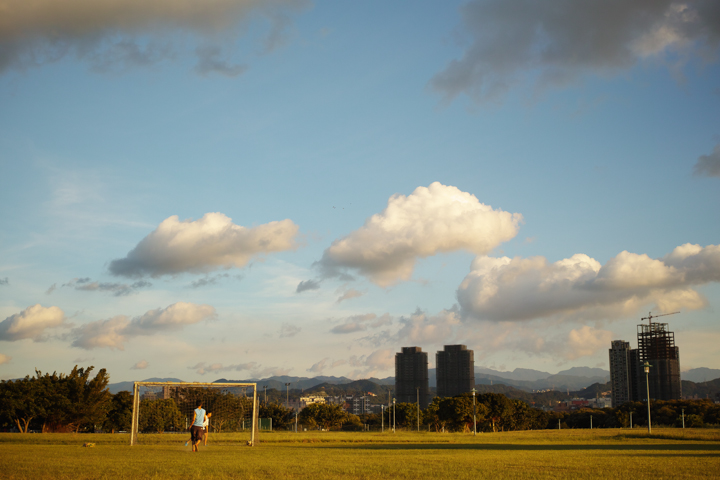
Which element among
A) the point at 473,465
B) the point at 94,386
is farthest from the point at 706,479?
the point at 94,386

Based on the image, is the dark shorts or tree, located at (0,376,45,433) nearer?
the dark shorts

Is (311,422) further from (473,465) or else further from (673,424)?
(473,465)

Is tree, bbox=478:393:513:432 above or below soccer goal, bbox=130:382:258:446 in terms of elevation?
below

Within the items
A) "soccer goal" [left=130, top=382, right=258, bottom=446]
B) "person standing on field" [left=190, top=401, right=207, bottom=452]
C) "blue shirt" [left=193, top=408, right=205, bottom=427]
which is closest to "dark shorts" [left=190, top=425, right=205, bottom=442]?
"person standing on field" [left=190, top=401, right=207, bottom=452]

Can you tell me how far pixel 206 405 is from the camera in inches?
1526

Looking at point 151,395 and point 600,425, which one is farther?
point 600,425

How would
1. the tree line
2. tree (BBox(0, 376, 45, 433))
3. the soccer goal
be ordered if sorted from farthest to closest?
tree (BBox(0, 376, 45, 433))
the tree line
the soccer goal

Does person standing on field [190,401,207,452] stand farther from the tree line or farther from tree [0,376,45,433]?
A: tree [0,376,45,433]

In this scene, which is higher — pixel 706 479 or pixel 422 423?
Answer: pixel 706 479

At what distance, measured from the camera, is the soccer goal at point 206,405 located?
32.7 metres

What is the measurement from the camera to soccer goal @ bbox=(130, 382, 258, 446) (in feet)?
107

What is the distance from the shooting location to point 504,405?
8750 cm

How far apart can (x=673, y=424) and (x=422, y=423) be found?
40832 millimetres

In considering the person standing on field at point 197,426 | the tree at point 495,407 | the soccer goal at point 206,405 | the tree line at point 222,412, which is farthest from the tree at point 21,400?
the tree at point 495,407
